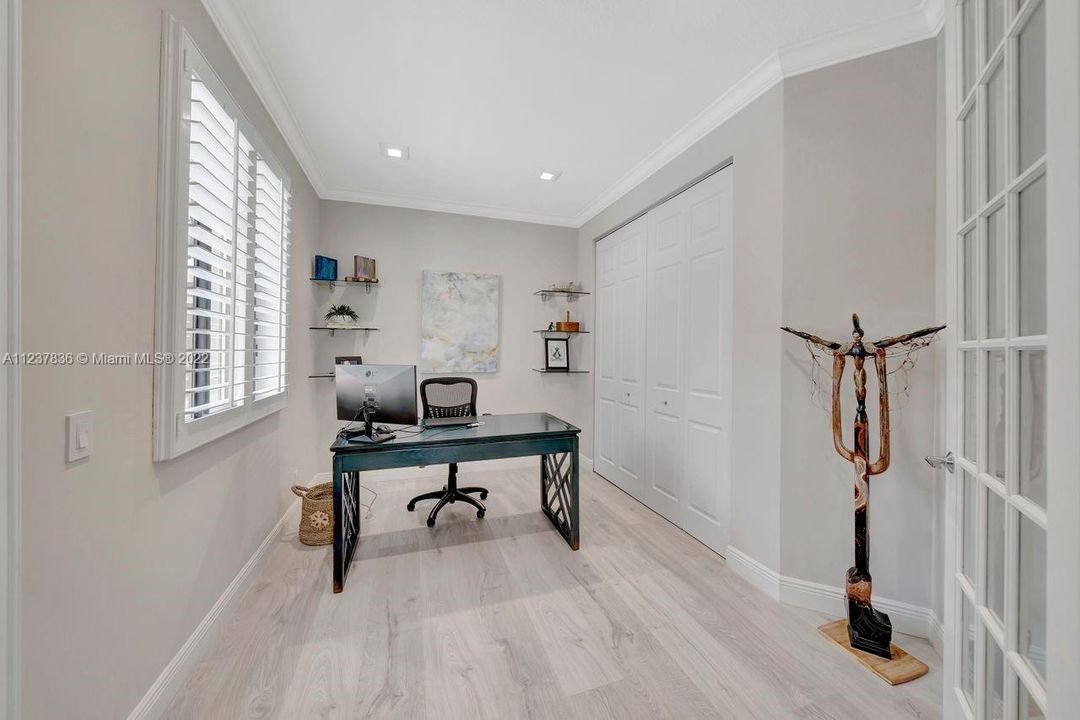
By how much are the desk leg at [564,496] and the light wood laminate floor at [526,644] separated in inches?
5.1

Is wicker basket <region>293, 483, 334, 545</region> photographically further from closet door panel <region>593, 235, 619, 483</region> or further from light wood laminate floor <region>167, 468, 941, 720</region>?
closet door panel <region>593, 235, 619, 483</region>

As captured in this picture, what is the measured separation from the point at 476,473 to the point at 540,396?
1037mm

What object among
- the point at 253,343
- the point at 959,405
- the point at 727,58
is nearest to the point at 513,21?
the point at 727,58

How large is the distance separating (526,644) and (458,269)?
10.7ft

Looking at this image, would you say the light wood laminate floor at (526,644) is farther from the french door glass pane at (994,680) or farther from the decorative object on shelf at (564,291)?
the decorative object on shelf at (564,291)

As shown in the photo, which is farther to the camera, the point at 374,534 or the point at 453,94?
the point at 374,534

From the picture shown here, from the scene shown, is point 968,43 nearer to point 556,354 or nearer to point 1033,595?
point 1033,595

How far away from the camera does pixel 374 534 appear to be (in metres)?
2.81

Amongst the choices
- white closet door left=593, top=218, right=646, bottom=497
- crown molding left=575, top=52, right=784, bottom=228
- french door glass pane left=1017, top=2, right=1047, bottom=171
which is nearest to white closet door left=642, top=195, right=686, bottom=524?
white closet door left=593, top=218, right=646, bottom=497

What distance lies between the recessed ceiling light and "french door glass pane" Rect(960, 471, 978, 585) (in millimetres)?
3407

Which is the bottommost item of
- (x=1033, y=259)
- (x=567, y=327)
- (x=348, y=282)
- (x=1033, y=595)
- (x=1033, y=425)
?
(x=1033, y=595)

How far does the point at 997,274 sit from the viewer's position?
3.10ft

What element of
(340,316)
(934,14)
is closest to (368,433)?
(340,316)

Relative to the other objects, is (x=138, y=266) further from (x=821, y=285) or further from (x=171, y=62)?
(x=821, y=285)
